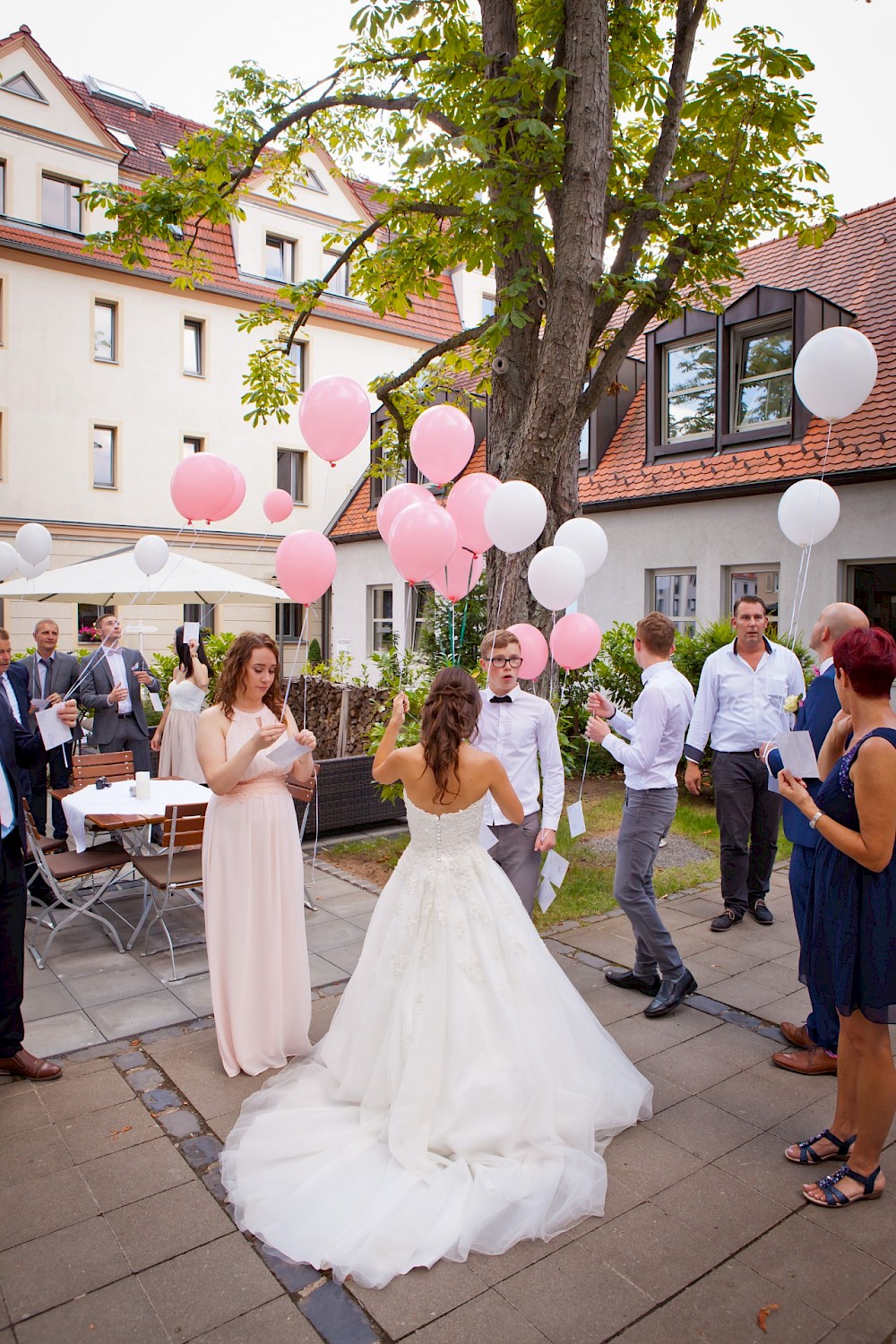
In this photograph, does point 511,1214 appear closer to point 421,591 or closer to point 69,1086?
point 69,1086

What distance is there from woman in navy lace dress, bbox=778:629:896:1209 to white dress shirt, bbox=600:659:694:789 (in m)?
1.49

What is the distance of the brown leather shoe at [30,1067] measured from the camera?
403 cm

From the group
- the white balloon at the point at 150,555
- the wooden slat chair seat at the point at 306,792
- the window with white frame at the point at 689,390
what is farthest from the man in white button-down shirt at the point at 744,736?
the window with white frame at the point at 689,390

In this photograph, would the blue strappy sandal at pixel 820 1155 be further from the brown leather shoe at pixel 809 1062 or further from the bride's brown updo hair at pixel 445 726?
the bride's brown updo hair at pixel 445 726

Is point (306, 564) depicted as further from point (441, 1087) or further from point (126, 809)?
point (441, 1087)

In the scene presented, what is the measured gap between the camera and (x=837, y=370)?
190 inches

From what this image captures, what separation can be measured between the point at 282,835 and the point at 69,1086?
147 centimetres

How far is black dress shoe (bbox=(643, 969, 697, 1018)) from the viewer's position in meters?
4.70

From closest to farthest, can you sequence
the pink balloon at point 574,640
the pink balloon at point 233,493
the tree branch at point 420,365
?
1. the pink balloon at point 574,640
2. the pink balloon at point 233,493
3. the tree branch at point 420,365

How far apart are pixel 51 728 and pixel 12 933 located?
1286mm

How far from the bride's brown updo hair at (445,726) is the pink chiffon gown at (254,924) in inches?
43.3

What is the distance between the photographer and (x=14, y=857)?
13.5ft

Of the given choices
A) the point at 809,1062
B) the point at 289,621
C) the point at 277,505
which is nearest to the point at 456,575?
the point at 277,505

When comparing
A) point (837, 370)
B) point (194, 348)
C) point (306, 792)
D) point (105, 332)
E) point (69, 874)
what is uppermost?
point (194, 348)
